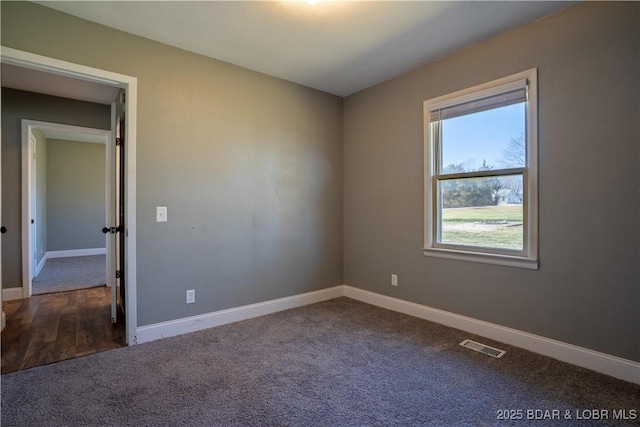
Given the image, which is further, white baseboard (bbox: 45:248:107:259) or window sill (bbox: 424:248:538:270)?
white baseboard (bbox: 45:248:107:259)

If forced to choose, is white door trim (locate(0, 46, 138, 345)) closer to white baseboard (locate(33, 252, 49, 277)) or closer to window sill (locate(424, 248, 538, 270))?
window sill (locate(424, 248, 538, 270))

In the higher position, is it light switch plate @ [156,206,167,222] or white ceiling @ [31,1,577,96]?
white ceiling @ [31,1,577,96]

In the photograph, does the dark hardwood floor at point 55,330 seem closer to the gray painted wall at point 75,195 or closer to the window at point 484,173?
the window at point 484,173

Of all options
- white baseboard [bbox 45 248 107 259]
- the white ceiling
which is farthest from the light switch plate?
A: white baseboard [bbox 45 248 107 259]

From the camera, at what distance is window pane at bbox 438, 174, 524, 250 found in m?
2.62

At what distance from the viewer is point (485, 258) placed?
109 inches

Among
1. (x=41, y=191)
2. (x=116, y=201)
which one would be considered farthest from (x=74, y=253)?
(x=116, y=201)

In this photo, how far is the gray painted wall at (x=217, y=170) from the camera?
8.50ft

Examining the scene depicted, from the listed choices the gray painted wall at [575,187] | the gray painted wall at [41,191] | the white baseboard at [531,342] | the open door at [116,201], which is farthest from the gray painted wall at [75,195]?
the gray painted wall at [575,187]

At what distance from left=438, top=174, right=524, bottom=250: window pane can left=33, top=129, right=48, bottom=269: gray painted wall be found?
6574mm

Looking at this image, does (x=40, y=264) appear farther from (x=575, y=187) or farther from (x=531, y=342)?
(x=575, y=187)

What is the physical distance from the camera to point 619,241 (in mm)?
2092

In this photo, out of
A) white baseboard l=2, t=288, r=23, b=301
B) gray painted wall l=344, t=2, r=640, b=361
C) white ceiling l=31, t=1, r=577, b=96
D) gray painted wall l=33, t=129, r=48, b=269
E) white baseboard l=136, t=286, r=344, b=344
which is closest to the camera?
gray painted wall l=344, t=2, r=640, b=361

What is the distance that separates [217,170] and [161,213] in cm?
66
